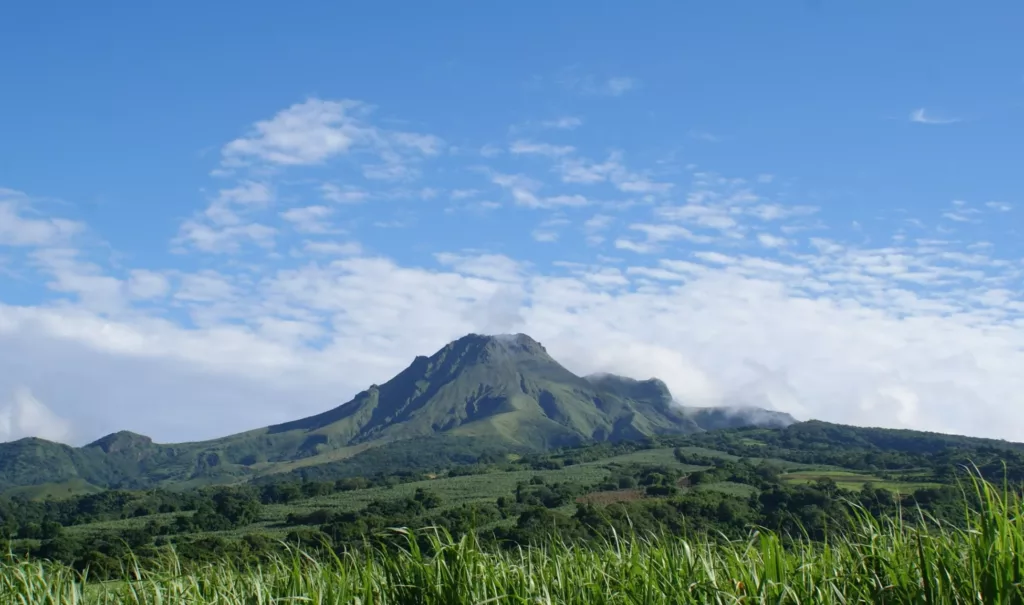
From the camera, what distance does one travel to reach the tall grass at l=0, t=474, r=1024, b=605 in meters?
6.23

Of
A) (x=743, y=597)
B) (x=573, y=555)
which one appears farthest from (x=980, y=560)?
(x=573, y=555)

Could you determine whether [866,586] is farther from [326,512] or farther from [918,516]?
[326,512]

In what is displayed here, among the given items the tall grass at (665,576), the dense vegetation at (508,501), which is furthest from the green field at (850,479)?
the tall grass at (665,576)

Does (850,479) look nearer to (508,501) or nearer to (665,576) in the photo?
(508,501)

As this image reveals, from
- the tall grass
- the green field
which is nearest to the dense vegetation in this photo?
the green field

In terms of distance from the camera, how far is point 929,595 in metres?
6.09

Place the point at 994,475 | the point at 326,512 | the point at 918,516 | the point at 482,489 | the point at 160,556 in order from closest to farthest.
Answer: the point at 918,516
the point at 160,556
the point at 994,475
the point at 326,512
the point at 482,489

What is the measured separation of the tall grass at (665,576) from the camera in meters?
6.23

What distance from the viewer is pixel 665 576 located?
7.77m

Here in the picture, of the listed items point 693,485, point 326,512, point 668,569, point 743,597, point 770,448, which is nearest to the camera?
point 743,597

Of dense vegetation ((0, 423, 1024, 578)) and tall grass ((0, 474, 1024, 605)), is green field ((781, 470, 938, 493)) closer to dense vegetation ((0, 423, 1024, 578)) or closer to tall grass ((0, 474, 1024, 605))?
dense vegetation ((0, 423, 1024, 578))

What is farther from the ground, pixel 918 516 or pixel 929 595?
pixel 918 516

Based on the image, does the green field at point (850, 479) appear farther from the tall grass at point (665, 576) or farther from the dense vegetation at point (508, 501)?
the tall grass at point (665, 576)

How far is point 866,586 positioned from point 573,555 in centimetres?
352
